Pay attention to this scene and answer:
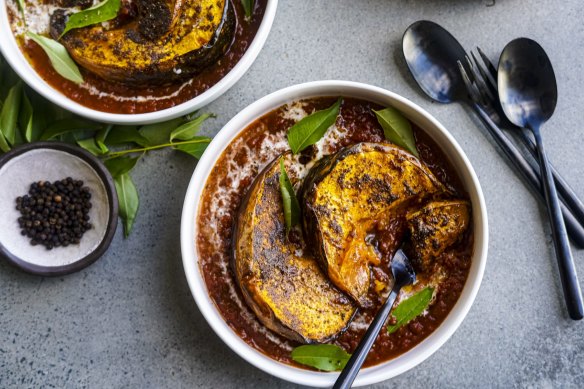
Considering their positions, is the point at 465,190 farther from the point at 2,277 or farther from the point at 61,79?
the point at 2,277

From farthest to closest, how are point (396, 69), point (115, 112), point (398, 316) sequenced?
1. point (396, 69)
2. point (115, 112)
3. point (398, 316)

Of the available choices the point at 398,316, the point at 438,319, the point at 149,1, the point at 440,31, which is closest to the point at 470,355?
the point at 438,319

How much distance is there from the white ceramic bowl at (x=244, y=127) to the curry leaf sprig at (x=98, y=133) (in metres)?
0.18

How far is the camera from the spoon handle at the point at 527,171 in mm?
2232

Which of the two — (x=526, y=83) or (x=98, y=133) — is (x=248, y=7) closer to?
(x=98, y=133)

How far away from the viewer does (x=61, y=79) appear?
214 centimetres

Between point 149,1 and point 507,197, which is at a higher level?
point 149,1

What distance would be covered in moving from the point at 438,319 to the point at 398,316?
16cm

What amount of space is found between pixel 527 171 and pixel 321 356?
1000 mm

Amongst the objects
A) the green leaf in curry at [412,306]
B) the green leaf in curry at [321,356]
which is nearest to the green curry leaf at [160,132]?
the green leaf in curry at [321,356]

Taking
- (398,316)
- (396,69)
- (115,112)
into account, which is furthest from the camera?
(396,69)

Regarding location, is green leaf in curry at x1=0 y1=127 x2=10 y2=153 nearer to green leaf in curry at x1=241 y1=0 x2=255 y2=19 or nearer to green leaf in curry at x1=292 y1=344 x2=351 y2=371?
green leaf in curry at x1=241 y1=0 x2=255 y2=19

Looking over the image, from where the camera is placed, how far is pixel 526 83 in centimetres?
226

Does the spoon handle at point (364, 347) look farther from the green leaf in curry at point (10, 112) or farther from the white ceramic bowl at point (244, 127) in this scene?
the green leaf in curry at point (10, 112)
